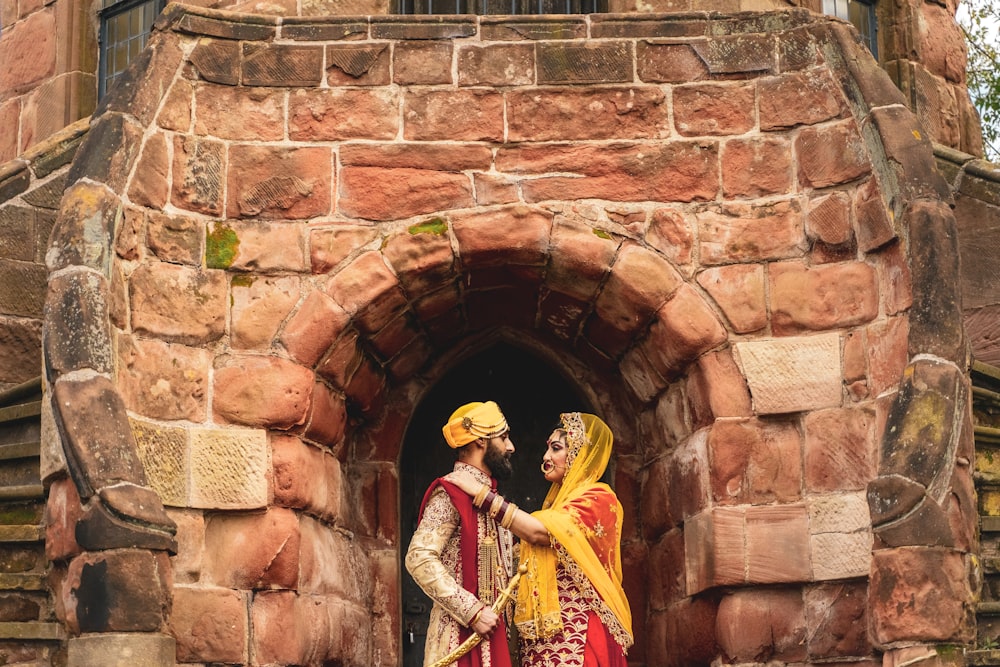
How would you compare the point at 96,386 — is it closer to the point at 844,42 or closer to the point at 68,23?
the point at 844,42

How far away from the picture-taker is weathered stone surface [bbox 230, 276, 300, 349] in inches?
316

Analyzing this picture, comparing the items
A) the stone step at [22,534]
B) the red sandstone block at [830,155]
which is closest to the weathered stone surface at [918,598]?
the red sandstone block at [830,155]

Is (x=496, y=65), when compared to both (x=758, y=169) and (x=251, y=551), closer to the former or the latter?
(x=758, y=169)

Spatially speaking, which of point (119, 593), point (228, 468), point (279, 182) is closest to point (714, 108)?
point (279, 182)

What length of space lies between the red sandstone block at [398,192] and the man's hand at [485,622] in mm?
1847

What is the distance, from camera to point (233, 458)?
780 centimetres

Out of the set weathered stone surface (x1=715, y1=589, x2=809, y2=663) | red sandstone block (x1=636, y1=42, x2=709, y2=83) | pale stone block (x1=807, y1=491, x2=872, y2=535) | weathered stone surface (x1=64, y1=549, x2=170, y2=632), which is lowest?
weathered stone surface (x1=715, y1=589, x2=809, y2=663)

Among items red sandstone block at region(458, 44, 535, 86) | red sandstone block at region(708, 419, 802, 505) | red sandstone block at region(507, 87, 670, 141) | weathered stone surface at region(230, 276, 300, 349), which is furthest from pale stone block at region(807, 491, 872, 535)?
weathered stone surface at region(230, 276, 300, 349)

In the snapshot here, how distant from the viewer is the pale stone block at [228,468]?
25.3 feet

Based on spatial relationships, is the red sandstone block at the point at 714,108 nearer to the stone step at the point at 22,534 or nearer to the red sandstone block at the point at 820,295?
the red sandstone block at the point at 820,295

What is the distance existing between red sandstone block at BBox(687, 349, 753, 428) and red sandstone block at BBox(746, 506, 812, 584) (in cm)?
44

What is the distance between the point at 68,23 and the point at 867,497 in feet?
21.0

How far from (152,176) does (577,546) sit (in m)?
2.45

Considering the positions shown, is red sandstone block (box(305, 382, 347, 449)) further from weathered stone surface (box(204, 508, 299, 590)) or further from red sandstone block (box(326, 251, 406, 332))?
weathered stone surface (box(204, 508, 299, 590))
